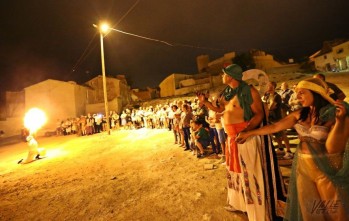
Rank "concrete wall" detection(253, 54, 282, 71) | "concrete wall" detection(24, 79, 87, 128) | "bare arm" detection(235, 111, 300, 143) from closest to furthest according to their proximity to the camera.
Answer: "bare arm" detection(235, 111, 300, 143) → "concrete wall" detection(24, 79, 87, 128) → "concrete wall" detection(253, 54, 282, 71)

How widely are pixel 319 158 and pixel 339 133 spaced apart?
306 millimetres

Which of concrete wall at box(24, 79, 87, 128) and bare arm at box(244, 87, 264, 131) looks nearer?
bare arm at box(244, 87, 264, 131)

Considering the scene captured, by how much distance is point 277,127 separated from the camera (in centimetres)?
242

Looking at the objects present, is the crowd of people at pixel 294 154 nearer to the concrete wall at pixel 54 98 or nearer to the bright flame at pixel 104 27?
the bright flame at pixel 104 27

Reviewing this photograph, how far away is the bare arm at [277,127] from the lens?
233cm

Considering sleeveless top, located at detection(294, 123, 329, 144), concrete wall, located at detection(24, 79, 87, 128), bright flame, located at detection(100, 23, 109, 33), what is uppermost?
bright flame, located at detection(100, 23, 109, 33)

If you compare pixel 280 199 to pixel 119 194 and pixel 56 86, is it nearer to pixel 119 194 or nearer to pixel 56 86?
pixel 119 194

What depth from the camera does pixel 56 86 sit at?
28.9 m

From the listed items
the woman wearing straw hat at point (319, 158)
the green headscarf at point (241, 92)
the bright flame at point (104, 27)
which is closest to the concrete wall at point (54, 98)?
the bright flame at point (104, 27)

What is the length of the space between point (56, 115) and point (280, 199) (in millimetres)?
31082

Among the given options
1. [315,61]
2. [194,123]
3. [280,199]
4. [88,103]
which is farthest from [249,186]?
[315,61]

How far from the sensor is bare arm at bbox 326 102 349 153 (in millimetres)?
1885

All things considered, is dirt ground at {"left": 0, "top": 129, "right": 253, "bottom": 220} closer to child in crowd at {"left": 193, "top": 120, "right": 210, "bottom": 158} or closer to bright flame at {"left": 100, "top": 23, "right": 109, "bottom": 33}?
child in crowd at {"left": 193, "top": 120, "right": 210, "bottom": 158}

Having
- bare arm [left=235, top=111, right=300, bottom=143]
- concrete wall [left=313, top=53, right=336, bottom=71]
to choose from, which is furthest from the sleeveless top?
concrete wall [left=313, top=53, right=336, bottom=71]
